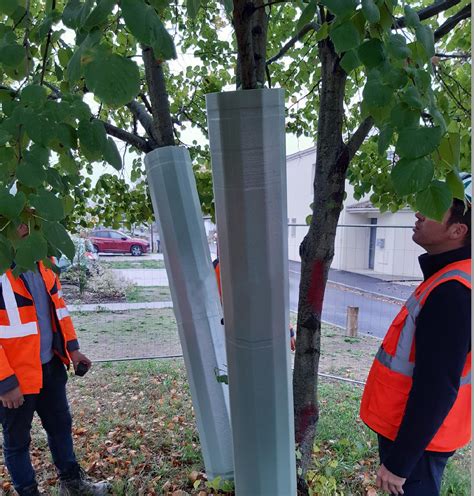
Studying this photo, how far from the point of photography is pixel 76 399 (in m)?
4.27

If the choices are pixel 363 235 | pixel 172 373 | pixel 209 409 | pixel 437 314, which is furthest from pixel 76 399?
pixel 363 235

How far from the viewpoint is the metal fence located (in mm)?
6565

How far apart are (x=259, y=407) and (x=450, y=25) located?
7.44 feet

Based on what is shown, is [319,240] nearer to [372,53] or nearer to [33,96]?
[372,53]

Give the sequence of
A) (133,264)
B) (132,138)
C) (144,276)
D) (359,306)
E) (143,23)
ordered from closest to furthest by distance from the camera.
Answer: (143,23), (132,138), (359,306), (144,276), (133,264)

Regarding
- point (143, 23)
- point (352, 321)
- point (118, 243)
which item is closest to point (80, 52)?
point (143, 23)

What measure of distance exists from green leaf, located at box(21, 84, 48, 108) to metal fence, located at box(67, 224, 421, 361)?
5.13m

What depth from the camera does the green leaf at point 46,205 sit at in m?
0.91

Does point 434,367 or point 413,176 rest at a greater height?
point 413,176

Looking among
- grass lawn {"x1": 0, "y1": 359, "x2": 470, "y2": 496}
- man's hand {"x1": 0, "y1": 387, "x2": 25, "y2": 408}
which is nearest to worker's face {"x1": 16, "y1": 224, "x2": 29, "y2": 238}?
man's hand {"x1": 0, "y1": 387, "x2": 25, "y2": 408}

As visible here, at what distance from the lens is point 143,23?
80 centimetres

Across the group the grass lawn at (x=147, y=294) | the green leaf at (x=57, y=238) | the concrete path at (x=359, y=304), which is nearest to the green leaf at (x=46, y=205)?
the green leaf at (x=57, y=238)

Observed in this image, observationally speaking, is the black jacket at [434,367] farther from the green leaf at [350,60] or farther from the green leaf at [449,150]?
the green leaf at [350,60]

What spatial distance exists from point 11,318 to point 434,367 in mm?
2173
